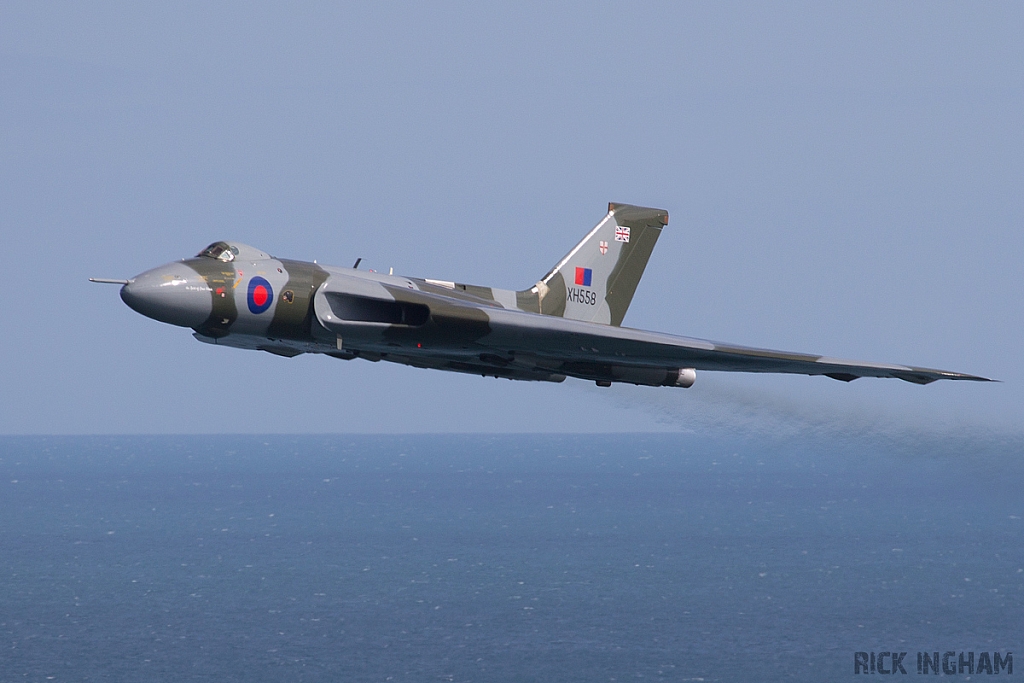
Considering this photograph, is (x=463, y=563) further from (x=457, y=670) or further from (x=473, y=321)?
(x=473, y=321)

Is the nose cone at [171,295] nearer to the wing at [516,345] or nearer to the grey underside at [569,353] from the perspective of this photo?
the wing at [516,345]

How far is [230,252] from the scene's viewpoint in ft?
79.0

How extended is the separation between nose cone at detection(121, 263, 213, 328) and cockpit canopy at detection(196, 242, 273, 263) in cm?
82

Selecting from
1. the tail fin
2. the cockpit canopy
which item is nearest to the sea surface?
the tail fin

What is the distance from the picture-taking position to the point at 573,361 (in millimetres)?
27141

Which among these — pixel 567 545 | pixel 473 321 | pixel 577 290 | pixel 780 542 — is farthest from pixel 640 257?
pixel 780 542

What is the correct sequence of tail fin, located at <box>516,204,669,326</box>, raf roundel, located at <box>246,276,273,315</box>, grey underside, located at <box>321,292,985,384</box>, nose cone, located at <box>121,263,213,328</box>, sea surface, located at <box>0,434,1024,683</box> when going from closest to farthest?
nose cone, located at <box>121,263,213,328</box> → raf roundel, located at <box>246,276,273,315</box> → grey underside, located at <box>321,292,985,384</box> → tail fin, located at <box>516,204,669,326</box> → sea surface, located at <box>0,434,1024,683</box>

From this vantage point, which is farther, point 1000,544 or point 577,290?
point 1000,544

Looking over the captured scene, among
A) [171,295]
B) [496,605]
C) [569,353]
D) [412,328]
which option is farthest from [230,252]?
[496,605]

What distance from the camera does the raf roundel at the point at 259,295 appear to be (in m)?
23.6

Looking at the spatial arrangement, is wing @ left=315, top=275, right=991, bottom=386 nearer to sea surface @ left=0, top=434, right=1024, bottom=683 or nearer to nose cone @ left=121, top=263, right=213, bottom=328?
nose cone @ left=121, top=263, right=213, bottom=328

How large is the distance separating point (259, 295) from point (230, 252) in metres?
1.31

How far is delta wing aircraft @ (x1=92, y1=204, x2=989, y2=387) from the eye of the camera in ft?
76.7

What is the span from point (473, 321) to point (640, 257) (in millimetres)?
10714
